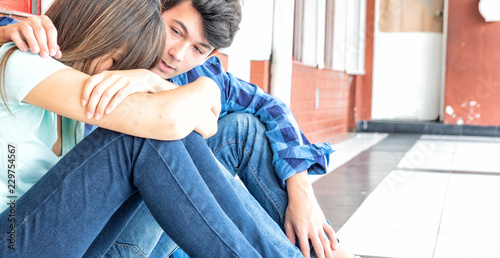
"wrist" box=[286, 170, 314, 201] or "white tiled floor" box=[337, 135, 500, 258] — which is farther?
"white tiled floor" box=[337, 135, 500, 258]

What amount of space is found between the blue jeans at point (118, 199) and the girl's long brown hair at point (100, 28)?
0.17 m

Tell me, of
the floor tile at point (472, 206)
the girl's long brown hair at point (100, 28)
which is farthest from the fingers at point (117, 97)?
the floor tile at point (472, 206)

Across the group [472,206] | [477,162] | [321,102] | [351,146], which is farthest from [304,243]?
[351,146]

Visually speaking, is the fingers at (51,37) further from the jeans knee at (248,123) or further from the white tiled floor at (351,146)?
the white tiled floor at (351,146)

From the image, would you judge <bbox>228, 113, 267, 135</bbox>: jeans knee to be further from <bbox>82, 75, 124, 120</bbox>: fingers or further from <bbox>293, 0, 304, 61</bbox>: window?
<bbox>293, 0, 304, 61</bbox>: window

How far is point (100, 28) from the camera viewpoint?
1.08 metres

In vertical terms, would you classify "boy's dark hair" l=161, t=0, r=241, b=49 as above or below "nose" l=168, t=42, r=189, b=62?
above

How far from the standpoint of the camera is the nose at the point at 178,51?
1491 millimetres

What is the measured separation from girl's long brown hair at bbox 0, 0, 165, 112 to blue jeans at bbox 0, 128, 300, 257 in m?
0.17

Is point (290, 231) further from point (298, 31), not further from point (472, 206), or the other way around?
point (298, 31)

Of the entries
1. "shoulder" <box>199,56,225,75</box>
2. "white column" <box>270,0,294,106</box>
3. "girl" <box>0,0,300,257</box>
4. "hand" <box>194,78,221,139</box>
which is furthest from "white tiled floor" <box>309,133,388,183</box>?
"girl" <box>0,0,300,257</box>

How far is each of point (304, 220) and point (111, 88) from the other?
60 cm

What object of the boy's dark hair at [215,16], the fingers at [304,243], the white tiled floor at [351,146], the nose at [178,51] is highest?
the boy's dark hair at [215,16]

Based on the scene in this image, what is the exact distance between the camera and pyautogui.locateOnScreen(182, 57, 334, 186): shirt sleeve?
56.8 inches
